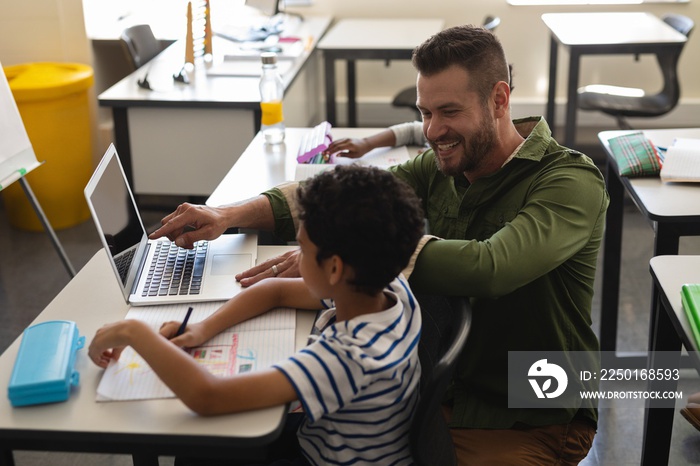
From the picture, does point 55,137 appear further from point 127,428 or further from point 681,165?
point 127,428

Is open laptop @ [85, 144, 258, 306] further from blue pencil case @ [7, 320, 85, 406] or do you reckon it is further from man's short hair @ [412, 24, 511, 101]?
man's short hair @ [412, 24, 511, 101]

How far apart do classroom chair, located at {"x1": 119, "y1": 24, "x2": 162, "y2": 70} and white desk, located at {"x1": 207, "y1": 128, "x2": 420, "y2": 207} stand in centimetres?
132

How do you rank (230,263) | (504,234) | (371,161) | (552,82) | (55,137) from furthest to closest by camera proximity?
(552,82) → (55,137) → (371,161) → (230,263) → (504,234)

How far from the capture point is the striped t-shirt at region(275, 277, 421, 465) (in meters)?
1.22

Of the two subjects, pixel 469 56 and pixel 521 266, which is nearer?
pixel 521 266

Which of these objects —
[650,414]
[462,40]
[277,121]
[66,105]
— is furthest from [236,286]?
[66,105]

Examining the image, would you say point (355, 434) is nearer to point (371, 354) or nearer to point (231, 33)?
point (371, 354)

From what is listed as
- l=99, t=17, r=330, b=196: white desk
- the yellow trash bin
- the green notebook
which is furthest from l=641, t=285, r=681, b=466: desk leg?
the yellow trash bin

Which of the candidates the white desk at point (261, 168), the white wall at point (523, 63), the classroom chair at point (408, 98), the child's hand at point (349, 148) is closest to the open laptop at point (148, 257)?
the white desk at point (261, 168)

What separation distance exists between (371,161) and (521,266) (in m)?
0.98

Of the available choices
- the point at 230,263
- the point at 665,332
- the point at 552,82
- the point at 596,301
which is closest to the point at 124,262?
the point at 230,263

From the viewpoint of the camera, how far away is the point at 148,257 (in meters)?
1.79

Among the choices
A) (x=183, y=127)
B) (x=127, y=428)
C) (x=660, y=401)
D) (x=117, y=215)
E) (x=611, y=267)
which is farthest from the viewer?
(x=183, y=127)

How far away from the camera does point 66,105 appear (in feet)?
12.5
